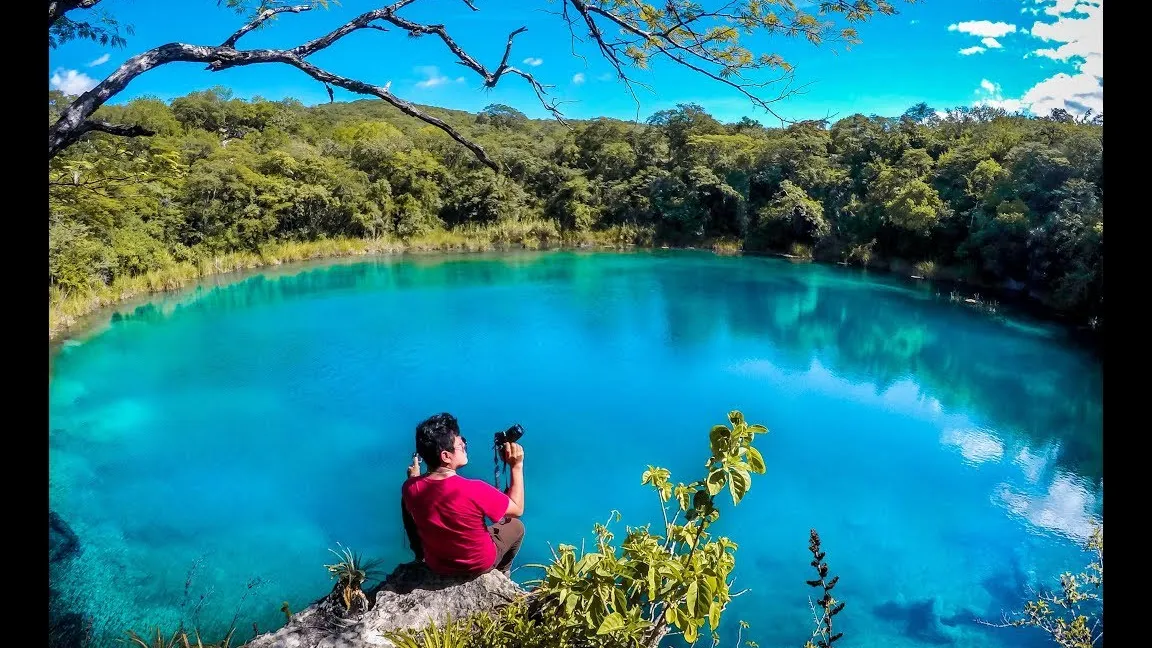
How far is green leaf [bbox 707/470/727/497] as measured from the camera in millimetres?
1783

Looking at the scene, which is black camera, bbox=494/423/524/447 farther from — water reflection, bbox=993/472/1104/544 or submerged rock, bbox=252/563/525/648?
water reflection, bbox=993/472/1104/544

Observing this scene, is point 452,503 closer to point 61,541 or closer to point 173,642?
point 173,642

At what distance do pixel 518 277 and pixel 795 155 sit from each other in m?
8.18

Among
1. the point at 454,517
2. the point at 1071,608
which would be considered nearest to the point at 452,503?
the point at 454,517

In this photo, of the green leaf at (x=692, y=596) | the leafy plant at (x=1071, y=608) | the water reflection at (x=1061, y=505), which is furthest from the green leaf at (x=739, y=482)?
the water reflection at (x=1061, y=505)

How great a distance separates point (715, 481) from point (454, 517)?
1076mm

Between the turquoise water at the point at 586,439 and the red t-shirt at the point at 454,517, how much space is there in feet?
6.14

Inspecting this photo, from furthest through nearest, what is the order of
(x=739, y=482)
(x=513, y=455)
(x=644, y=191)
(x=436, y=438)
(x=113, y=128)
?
(x=644, y=191), (x=513, y=455), (x=436, y=438), (x=113, y=128), (x=739, y=482)

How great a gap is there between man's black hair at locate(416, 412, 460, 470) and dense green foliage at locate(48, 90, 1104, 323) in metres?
9.31

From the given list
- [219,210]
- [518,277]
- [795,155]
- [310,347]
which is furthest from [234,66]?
[795,155]

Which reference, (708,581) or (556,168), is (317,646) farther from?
(556,168)

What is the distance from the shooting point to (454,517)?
2.49 m

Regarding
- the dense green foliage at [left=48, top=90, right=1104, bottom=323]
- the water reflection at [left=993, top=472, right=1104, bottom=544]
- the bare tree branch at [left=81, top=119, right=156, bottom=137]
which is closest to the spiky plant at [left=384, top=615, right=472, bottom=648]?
the bare tree branch at [left=81, top=119, right=156, bottom=137]
